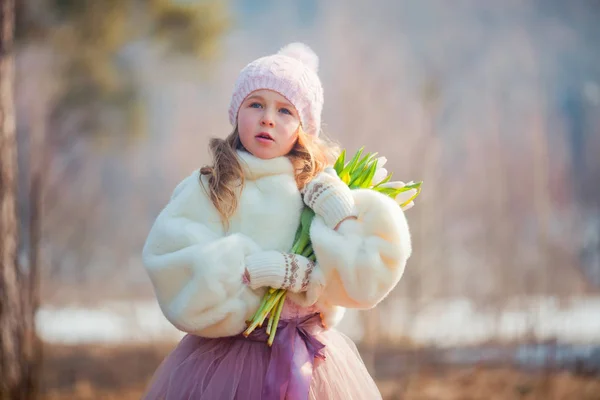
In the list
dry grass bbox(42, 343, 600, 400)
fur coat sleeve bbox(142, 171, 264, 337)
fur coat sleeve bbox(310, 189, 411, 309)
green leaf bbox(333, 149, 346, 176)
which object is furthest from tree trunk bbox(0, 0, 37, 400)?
fur coat sleeve bbox(310, 189, 411, 309)

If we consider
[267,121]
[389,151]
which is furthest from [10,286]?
[389,151]

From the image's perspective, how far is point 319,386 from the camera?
199cm

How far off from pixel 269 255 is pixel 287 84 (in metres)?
0.55

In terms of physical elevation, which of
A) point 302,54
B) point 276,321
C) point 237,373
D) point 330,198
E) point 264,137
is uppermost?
point 302,54

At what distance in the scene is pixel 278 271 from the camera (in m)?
1.89

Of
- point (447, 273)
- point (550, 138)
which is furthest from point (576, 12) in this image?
point (447, 273)

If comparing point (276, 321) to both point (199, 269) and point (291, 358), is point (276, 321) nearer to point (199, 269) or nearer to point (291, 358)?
point (291, 358)

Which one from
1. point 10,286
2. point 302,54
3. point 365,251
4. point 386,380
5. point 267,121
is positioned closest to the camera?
point 365,251

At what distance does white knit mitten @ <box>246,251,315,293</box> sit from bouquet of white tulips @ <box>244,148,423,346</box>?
0.18 feet

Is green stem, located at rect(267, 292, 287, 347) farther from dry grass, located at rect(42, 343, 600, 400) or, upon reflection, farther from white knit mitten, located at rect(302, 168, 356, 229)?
dry grass, located at rect(42, 343, 600, 400)

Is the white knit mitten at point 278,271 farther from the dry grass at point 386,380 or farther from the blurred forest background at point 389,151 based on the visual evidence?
the blurred forest background at point 389,151

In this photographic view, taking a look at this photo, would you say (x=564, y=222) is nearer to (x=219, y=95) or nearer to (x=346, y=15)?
(x=346, y=15)

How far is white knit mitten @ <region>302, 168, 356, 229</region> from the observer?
1.92m

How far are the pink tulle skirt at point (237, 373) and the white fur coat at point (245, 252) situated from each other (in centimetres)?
11
